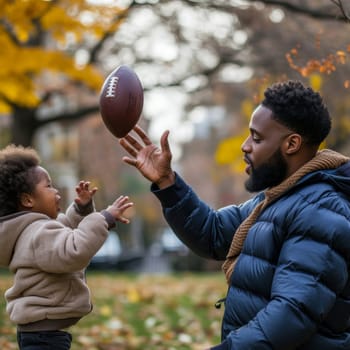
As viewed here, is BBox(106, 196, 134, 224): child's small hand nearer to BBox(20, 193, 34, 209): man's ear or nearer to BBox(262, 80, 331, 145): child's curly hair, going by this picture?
BBox(20, 193, 34, 209): man's ear

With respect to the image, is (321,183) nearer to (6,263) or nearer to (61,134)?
(6,263)

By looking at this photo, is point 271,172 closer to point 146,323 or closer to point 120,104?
point 120,104

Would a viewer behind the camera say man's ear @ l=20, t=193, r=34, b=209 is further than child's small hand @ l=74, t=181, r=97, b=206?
No

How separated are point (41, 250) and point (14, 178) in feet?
1.38

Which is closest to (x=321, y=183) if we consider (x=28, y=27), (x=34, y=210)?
(x=34, y=210)

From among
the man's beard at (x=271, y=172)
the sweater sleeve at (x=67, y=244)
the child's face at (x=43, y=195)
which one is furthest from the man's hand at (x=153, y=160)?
the man's beard at (x=271, y=172)

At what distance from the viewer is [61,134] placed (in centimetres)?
4238

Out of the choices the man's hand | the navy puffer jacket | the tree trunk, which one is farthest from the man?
the tree trunk

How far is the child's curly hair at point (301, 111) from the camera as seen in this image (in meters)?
3.21

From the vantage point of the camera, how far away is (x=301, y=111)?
3.21 m

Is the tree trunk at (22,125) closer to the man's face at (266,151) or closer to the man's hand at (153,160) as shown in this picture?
the man's hand at (153,160)

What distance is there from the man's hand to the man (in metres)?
0.51

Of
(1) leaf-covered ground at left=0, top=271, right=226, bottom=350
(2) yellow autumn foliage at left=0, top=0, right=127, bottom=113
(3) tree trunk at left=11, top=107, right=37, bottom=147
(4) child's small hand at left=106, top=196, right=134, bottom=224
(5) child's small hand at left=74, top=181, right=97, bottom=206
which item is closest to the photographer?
(4) child's small hand at left=106, top=196, right=134, bottom=224

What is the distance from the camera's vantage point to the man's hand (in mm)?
3740
